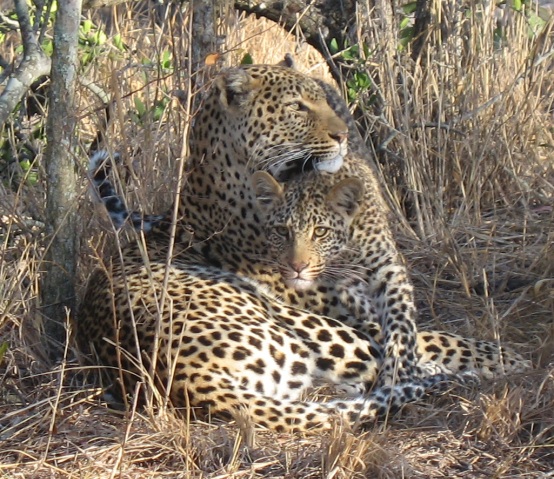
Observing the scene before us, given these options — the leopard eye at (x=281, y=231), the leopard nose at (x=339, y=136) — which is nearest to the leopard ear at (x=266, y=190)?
the leopard eye at (x=281, y=231)

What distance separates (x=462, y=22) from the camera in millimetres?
6910

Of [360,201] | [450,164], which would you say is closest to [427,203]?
[450,164]

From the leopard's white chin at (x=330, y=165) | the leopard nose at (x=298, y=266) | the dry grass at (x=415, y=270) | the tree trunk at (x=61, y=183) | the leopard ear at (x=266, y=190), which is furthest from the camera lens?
the leopard's white chin at (x=330, y=165)

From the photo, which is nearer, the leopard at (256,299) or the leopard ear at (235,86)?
the leopard at (256,299)

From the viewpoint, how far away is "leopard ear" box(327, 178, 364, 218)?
518cm

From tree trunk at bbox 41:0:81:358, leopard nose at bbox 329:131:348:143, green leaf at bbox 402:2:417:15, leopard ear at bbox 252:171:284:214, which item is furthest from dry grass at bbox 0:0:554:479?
leopard nose at bbox 329:131:348:143

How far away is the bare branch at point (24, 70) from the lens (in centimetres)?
498

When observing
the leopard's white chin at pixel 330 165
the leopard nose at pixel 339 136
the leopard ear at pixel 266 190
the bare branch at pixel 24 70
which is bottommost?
the leopard ear at pixel 266 190

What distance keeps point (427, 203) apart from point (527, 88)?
1049 mm

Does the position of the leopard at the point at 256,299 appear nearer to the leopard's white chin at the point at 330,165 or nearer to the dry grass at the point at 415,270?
the leopard's white chin at the point at 330,165

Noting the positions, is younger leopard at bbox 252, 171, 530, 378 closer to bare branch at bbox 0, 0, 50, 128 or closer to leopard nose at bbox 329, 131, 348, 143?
leopard nose at bbox 329, 131, 348, 143

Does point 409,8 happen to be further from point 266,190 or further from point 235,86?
point 266,190

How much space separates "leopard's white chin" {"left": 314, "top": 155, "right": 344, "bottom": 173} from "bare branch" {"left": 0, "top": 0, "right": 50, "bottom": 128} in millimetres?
1279

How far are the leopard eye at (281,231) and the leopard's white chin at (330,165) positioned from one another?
351 millimetres
